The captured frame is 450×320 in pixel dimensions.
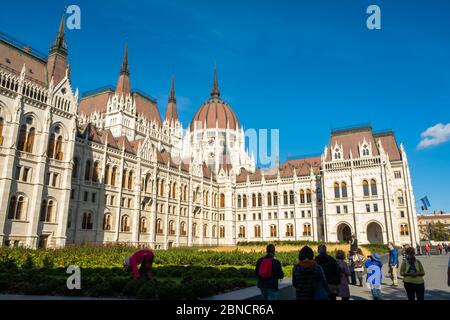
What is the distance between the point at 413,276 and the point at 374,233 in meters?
59.4

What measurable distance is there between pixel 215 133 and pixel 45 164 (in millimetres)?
64694

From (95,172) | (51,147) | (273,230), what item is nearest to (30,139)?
(51,147)

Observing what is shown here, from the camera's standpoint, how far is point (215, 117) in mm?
104750

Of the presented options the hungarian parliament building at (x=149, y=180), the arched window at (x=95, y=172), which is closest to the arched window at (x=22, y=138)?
the hungarian parliament building at (x=149, y=180)

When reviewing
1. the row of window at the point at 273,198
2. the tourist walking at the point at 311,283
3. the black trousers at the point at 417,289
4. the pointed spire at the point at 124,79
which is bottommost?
the black trousers at the point at 417,289

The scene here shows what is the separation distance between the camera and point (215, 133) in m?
101

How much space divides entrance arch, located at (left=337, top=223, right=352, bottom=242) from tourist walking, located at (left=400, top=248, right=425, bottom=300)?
186 feet

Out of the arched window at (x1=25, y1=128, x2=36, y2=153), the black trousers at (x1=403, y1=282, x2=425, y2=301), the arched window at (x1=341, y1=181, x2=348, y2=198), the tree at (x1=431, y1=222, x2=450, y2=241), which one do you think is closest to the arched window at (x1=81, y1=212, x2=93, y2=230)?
the arched window at (x1=25, y1=128, x2=36, y2=153)

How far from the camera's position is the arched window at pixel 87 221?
150 ft

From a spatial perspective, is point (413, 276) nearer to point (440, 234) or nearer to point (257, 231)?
point (257, 231)

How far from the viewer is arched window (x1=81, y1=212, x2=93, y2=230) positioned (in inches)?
1805

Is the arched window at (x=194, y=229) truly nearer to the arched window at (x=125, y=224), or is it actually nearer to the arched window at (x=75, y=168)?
the arched window at (x=125, y=224)

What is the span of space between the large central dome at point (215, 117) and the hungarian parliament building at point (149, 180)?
9.37 feet

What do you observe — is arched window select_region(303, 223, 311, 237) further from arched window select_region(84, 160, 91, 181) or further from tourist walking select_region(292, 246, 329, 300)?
tourist walking select_region(292, 246, 329, 300)
